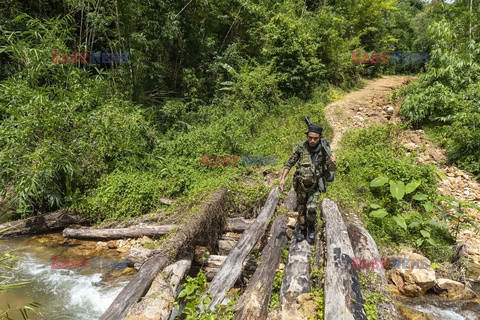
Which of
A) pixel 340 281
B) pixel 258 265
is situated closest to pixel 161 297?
pixel 258 265

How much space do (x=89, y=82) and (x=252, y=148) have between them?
5.35 meters

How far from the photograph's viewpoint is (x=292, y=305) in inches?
126

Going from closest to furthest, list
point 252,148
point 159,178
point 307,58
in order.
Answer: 1. point 159,178
2. point 252,148
3. point 307,58

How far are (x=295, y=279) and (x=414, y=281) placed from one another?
81.8 inches

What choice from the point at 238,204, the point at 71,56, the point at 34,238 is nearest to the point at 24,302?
the point at 34,238

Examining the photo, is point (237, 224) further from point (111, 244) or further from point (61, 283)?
point (61, 283)

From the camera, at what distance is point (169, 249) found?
13.6 feet

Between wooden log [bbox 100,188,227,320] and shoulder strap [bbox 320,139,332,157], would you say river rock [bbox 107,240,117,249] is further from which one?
shoulder strap [bbox 320,139,332,157]

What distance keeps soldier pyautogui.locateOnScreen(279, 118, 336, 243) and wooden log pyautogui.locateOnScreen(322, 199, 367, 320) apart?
0.46 metres

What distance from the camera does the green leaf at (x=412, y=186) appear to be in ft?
18.5

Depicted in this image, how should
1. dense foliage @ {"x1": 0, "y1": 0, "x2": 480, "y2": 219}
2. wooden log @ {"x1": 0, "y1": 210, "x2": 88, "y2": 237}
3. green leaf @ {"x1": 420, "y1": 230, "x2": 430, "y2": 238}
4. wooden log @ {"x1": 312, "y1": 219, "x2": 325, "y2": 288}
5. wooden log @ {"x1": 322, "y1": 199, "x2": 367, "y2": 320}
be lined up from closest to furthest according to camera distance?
wooden log @ {"x1": 322, "y1": 199, "x2": 367, "y2": 320}, wooden log @ {"x1": 312, "y1": 219, "x2": 325, "y2": 288}, green leaf @ {"x1": 420, "y1": 230, "x2": 430, "y2": 238}, wooden log @ {"x1": 0, "y1": 210, "x2": 88, "y2": 237}, dense foliage @ {"x1": 0, "y1": 0, "x2": 480, "y2": 219}

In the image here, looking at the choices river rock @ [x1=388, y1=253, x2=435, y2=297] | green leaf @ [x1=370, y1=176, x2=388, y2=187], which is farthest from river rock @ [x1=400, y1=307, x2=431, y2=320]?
green leaf @ [x1=370, y1=176, x2=388, y2=187]

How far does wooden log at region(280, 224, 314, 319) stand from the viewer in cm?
316

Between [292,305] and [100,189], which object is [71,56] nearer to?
[100,189]
